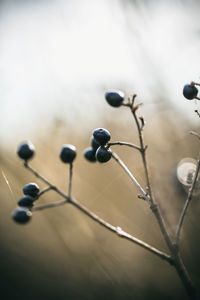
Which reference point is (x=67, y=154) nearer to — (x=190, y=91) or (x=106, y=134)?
(x=106, y=134)

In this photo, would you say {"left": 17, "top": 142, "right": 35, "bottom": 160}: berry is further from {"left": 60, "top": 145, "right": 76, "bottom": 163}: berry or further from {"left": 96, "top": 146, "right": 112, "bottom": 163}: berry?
{"left": 96, "top": 146, "right": 112, "bottom": 163}: berry

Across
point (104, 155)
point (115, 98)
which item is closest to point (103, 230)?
point (104, 155)

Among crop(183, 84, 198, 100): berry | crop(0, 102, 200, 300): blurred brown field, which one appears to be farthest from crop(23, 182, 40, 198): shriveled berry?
crop(0, 102, 200, 300): blurred brown field

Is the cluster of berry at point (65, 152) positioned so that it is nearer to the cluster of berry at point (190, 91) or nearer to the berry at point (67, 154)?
the berry at point (67, 154)

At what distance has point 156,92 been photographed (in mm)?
3668

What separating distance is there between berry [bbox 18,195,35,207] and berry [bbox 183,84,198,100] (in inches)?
52.6

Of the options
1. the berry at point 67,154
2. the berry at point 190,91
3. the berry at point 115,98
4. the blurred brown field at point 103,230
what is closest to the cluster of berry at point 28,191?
the berry at point 67,154

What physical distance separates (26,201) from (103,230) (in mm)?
3629

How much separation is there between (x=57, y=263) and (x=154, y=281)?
1.85 meters

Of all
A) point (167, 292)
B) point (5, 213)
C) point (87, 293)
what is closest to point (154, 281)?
point (167, 292)

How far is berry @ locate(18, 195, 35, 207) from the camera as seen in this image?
171 centimetres

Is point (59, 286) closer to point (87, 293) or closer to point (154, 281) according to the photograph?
point (87, 293)

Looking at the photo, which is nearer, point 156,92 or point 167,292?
point 156,92

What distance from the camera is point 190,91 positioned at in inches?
74.9
